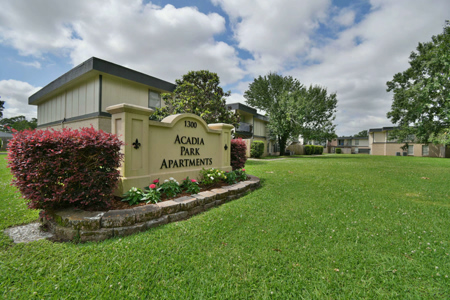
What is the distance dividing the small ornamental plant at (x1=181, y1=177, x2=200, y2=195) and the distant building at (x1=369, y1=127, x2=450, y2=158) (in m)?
33.1

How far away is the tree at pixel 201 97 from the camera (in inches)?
411

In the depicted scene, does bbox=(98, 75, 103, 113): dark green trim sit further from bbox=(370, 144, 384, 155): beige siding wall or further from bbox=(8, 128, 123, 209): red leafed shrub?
bbox=(370, 144, 384, 155): beige siding wall

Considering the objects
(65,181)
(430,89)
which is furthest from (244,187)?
(430,89)

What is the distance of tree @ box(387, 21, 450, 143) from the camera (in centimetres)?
1321

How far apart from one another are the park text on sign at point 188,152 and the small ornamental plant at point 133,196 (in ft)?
2.84

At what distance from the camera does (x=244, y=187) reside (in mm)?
4875

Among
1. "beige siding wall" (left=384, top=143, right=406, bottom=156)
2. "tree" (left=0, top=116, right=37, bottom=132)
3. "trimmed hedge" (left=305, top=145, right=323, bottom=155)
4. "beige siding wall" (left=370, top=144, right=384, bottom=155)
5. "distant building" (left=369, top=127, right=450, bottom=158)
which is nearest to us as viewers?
"distant building" (left=369, top=127, right=450, bottom=158)

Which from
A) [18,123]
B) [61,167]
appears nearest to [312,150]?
[61,167]

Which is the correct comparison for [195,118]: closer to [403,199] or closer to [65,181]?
[65,181]

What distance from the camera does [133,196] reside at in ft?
11.2

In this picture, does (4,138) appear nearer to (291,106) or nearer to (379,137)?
(291,106)

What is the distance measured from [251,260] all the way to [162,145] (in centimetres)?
301

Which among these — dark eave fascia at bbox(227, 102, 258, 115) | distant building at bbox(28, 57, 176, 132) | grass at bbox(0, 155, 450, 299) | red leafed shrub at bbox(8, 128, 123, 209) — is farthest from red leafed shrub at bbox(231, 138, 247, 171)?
→ dark eave fascia at bbox(227, 102, 258, 115)

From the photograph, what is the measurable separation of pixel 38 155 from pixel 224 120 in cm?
909
